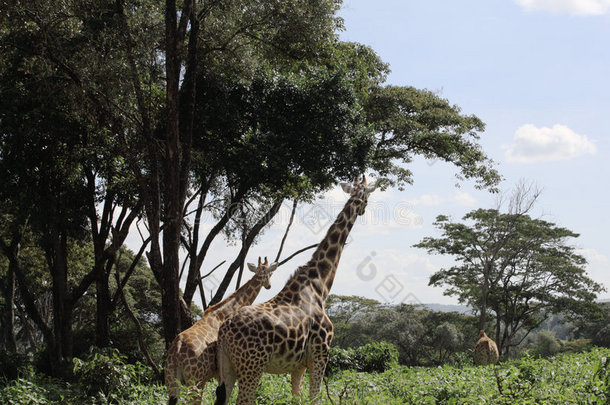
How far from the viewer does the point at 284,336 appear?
21.0 ft

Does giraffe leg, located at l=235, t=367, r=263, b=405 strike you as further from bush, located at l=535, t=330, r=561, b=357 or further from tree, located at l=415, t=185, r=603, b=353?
bush, located at l=535, t=330, r=561, b=357

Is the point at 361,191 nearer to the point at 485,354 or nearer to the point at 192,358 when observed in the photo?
the point at 192,358

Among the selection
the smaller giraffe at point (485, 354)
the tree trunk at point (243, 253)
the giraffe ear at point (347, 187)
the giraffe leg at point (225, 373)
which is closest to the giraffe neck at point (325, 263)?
the giraffe ear at point (347, 187)

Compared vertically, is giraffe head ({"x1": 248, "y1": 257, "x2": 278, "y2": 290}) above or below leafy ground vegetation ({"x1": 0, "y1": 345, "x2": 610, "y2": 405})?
above

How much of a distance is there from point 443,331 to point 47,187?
2607 centimetres

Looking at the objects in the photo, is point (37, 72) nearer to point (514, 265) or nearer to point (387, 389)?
point (387, 389)

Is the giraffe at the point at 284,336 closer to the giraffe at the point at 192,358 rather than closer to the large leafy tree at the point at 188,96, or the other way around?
the giraffe at the point at 192,358

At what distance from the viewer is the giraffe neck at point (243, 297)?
807 cm

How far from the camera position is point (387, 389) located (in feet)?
29.4

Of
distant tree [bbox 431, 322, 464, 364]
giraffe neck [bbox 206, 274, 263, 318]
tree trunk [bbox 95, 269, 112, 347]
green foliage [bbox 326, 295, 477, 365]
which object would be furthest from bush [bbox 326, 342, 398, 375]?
distant tree [bbox 431, 322, 464, 364]

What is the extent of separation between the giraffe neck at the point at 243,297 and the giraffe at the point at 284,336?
41.8 inches

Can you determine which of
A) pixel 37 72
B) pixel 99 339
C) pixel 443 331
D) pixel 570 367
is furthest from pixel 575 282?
A: pixel 37 72

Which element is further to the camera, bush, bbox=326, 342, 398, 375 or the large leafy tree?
bush, bbox=326, 342, 398, 375

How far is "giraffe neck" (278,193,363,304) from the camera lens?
7062 millimetres
